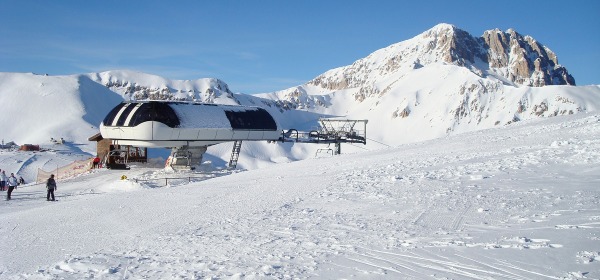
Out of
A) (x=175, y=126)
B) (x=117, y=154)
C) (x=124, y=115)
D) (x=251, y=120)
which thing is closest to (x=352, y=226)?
(x=175, y=126)

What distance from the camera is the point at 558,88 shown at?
196750mm

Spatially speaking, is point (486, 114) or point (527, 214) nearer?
point (527, 214)

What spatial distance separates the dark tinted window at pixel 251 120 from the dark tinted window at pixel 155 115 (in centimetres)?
561

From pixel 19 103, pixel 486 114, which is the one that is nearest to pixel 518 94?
pixel 486 114

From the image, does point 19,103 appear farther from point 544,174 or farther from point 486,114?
point 486,114

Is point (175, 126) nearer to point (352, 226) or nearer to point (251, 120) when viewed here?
point (251, 120)

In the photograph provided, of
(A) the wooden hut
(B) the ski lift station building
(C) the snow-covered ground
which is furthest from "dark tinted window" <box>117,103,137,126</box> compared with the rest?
(C) the snow-covered ground

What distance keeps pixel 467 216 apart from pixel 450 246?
2242 mm

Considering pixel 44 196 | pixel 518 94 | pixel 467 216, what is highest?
pixel 518 94

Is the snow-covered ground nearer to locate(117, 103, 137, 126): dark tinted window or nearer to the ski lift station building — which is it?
the ski lift station building

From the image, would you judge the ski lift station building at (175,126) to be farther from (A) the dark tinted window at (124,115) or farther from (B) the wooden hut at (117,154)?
(B) the wooden hut at (117,154)

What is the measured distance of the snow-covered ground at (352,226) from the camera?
7.83 meters

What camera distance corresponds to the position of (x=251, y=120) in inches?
1618

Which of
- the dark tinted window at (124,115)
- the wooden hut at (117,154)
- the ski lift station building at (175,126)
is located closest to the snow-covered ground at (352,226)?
the ski lift station building at (175,126)
